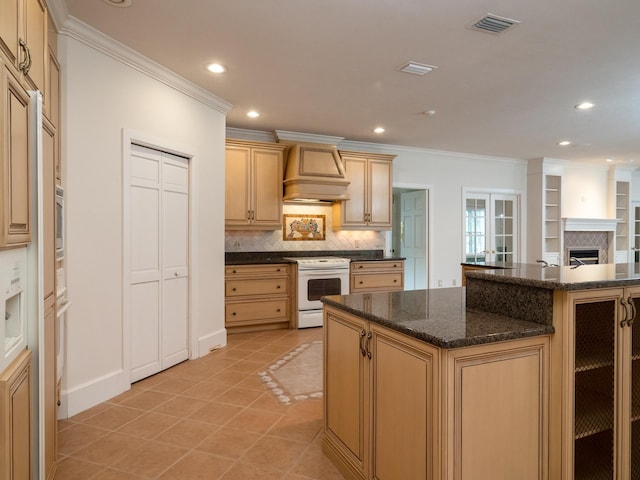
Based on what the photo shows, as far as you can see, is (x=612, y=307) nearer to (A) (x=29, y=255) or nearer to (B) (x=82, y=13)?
(A) (x=29, y=255)

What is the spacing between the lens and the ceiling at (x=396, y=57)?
8.23 ft

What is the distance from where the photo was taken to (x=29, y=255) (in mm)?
1510

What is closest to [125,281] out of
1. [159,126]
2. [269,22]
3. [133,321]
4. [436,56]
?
[133,321]

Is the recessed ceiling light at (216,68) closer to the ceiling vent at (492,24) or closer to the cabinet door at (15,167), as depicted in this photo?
the ceiling vent at (492,24)

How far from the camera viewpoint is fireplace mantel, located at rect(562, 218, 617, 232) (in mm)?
7416

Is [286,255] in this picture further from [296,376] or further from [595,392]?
[595,392]

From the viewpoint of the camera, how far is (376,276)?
5.66 metres

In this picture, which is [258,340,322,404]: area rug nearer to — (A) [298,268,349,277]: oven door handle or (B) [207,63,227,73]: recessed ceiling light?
(A) [298,268,349,277]: oven door handle

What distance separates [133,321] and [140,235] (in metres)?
0.71

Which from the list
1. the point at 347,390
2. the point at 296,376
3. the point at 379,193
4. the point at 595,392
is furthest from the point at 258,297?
the point at 595,392

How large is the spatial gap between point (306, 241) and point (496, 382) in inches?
177

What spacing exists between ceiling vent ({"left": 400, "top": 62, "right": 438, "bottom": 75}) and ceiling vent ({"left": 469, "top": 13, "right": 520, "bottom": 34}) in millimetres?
648

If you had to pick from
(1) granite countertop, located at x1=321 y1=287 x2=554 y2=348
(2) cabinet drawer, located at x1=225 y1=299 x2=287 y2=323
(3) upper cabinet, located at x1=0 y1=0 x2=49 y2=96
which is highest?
(3) upper cabinet, located at x1=0 y1=0 x2=49 y2=96

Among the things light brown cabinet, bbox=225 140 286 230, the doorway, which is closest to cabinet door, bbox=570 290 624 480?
light brown cabinet, bbox=225 140 286 230
